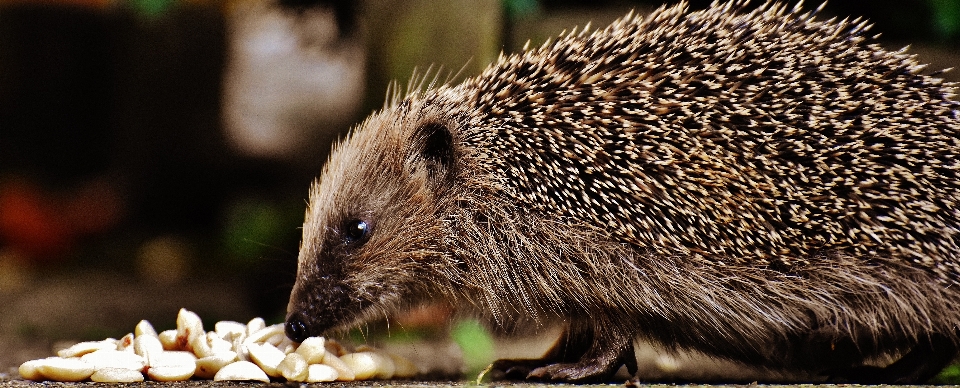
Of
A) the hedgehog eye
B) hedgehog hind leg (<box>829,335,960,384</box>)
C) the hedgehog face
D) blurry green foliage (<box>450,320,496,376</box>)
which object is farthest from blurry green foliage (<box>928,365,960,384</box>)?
the hedgehog eye

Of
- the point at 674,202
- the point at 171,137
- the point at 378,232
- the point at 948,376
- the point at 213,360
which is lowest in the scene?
the point at 948,376

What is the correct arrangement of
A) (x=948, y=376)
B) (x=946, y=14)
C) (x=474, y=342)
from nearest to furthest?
(x=948, y=376) < (x=474, y=342) < (x=946, y=14)

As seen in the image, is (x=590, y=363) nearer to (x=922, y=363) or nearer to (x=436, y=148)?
(x=436, y=148)

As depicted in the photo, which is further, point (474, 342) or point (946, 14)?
point (946, 14)

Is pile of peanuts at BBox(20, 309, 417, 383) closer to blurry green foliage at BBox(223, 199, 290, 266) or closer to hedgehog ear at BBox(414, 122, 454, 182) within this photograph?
hedgehog ear at BBox(414, 122, 454, 182)

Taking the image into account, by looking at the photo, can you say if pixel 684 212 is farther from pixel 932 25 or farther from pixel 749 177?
pixel 932 25

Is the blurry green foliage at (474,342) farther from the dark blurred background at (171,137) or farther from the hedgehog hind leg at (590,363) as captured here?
the dark blurred background at (171,137)

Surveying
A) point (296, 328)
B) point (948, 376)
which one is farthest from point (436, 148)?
point (948, 376)
